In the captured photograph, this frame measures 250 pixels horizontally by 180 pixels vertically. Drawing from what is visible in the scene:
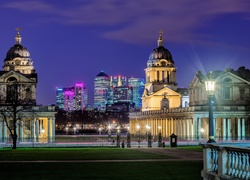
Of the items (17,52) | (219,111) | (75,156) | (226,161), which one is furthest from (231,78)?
(226,161)

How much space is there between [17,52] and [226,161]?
15809 cm

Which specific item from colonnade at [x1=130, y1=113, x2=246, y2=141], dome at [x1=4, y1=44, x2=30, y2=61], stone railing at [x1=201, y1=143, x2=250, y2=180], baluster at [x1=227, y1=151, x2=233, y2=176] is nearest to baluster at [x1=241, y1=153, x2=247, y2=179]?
stone railing at [x1=201, y1=143, x2=250, y2=180]

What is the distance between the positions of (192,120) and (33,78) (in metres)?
36.9

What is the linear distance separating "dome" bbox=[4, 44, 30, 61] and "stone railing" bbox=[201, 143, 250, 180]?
154750mm

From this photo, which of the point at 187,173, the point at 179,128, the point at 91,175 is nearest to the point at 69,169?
the point at 91,175

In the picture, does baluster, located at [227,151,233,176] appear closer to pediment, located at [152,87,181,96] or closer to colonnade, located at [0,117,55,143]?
colonnade, located at [0,117,55,143]

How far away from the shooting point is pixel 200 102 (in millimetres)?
157500

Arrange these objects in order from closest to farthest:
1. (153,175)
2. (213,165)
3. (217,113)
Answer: (213,165) → (153,175) → (217,113)

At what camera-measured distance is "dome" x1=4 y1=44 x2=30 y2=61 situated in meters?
179

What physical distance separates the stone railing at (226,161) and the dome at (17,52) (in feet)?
508

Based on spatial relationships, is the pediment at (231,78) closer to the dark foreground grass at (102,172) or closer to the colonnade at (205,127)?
the colonnade at (205,127)

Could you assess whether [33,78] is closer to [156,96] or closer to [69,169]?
[156,96]

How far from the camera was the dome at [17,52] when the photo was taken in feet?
589

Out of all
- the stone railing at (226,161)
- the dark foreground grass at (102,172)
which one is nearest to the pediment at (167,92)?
the dark foreground grass at (102,172)
